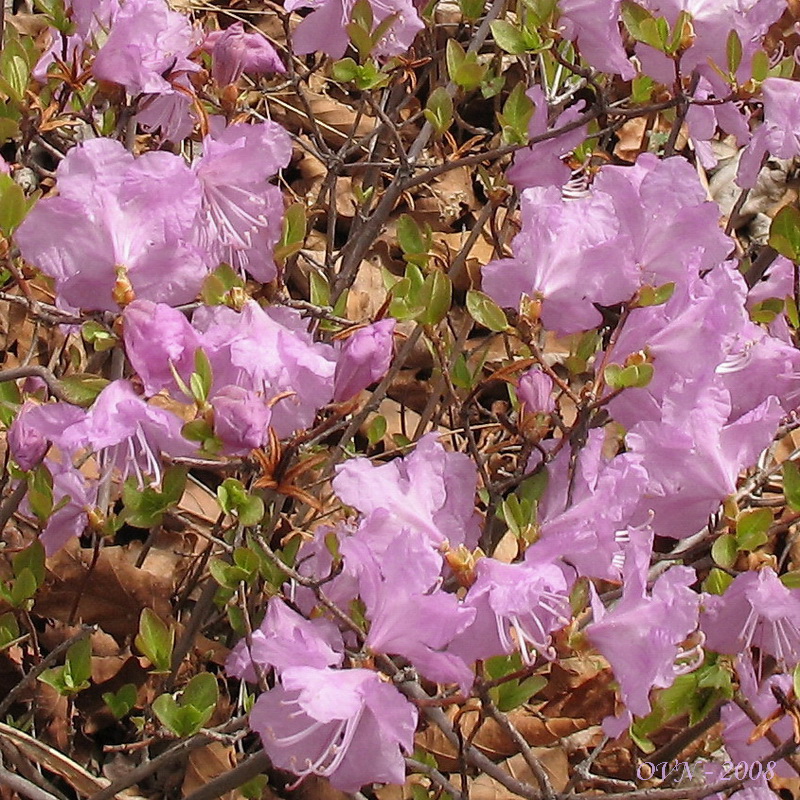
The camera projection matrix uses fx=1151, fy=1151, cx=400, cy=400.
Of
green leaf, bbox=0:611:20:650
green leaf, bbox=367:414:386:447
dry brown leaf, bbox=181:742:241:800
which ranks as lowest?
dry brown leaf, bbox=181:742:241:800

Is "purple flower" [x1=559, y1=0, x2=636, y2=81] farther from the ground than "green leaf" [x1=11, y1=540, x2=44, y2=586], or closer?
farther from the ground

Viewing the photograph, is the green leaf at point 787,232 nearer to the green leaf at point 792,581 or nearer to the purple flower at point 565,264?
the purple flower at point 565,264

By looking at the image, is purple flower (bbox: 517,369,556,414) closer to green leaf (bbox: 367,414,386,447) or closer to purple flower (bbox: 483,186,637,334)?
purple flower (bbox: 483,186,637,334)

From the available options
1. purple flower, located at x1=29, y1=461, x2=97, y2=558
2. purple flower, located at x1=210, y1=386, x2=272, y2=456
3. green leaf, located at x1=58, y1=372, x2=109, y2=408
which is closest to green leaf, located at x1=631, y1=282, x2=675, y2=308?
purple flower, located at x1=210, y1=386, x2=272, y2=456

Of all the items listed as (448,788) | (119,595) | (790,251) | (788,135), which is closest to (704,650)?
(448,788)

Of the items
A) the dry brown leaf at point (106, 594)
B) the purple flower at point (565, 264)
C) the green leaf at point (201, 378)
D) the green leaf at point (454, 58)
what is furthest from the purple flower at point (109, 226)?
the dry brown leaf at point (106, 594)

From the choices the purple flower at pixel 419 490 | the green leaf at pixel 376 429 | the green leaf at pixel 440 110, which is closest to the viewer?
the purple flower at pixel 419 490

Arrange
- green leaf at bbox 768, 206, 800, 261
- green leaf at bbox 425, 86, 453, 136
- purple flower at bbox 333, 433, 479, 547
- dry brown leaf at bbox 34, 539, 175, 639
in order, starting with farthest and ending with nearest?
dry brown leaf at bbox 34, 539, 175, 639
green leaf at bbox 425, 86, 453, 136
green leaf at bbox 768, 206, 800, 261
purple flower at bbox 333, 433, 479, 547

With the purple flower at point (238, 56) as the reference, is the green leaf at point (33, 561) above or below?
below

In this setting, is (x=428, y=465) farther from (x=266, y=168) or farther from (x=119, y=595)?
(x=119, y=595)
